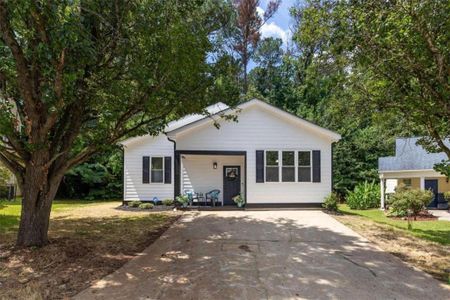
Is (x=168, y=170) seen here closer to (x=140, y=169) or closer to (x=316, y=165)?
(x=140, y=169)

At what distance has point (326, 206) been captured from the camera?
53.6 feet

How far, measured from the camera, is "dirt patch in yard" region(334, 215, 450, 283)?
7500mm

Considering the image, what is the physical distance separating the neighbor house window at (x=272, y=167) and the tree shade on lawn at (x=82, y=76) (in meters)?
8.03

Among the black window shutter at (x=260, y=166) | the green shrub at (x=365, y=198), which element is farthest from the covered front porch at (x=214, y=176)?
the green shrub at (x=365, y=198)

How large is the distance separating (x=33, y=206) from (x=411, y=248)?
890 cm

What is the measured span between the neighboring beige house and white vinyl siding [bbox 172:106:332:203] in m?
7.55

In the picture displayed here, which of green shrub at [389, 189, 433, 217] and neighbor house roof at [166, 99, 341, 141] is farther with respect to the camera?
neighbor house roof at [166, 99, 341, 141]

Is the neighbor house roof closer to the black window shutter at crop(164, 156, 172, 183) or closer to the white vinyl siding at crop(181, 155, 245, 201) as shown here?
the white vinyl siding at crop(181, 155, 245, 201)

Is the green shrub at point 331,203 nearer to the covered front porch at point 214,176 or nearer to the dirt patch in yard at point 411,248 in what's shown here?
the dirt patch in yard at point 411,248

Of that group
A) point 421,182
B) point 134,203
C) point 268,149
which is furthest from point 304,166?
point 421,182

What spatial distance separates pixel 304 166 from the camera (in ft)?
55.8

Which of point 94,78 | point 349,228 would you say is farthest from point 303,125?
point 94,78

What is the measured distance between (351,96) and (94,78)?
6786 mm

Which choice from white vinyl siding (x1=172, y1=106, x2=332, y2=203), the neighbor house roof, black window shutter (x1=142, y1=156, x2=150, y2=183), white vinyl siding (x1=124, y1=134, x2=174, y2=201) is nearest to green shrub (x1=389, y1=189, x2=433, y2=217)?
white vinyl siding (x1=172, y1=106, x2=332, y2=203)
